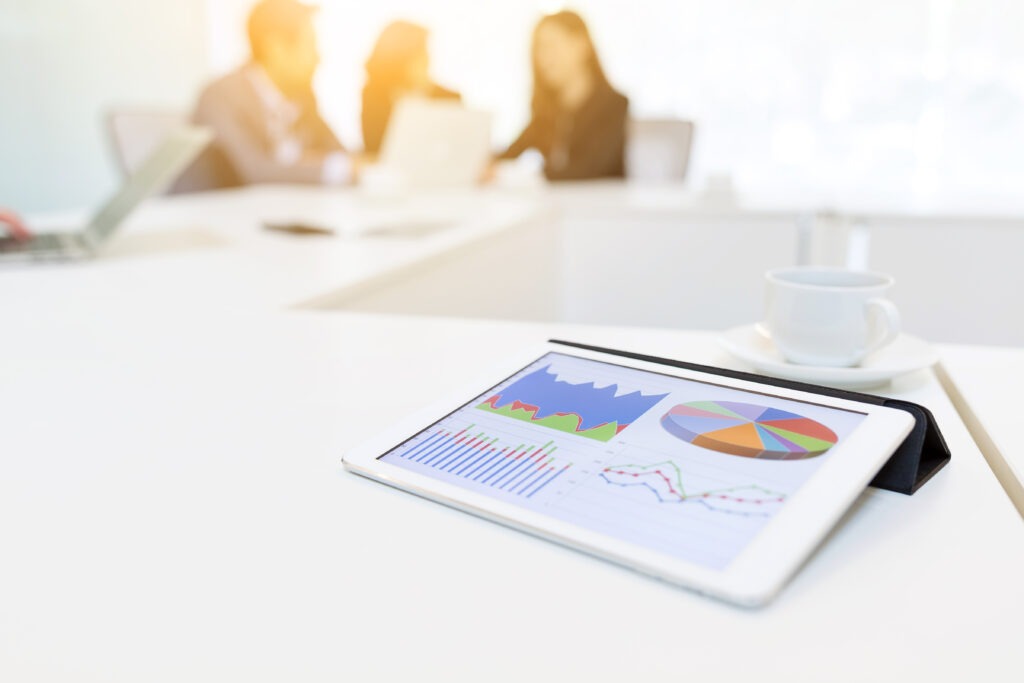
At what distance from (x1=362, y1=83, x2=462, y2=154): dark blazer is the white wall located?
4.13ft

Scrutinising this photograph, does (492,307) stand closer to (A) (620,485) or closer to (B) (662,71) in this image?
(A) (620,485)

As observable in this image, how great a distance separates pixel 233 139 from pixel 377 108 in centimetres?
124

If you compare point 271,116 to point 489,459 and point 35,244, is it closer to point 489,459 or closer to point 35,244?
point 35,244

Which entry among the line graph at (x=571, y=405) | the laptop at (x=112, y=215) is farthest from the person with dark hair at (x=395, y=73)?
the line graph at (x=571, y=405)

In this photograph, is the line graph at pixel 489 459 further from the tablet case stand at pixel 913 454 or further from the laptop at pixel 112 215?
the laptop at pixel 112 215

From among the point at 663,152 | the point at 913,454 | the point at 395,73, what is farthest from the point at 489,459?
the point at 395,73

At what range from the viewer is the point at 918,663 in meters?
0.32

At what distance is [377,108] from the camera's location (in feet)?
13.4

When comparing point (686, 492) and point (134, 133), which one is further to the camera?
point (134, 133)

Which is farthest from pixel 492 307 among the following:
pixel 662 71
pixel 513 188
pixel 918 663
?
pixel 662 71

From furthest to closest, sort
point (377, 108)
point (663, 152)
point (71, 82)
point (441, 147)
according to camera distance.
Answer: point (377, 108), point (71, 82), point (663, 152), point (441, 147)

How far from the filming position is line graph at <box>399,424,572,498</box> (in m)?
0.45

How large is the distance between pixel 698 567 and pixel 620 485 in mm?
78

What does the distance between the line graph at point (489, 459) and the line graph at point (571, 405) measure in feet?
0.09
